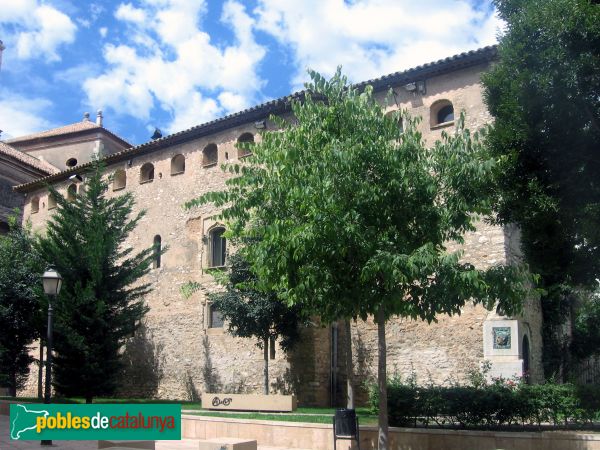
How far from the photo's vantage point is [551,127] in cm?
1052

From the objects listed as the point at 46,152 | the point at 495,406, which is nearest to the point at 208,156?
the point at 495,406

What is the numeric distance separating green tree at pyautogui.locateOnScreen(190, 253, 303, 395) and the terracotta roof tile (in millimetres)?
20977

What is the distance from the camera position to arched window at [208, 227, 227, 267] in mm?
24156

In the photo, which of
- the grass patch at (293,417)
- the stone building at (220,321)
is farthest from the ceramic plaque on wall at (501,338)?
the grass patch at (293,417)

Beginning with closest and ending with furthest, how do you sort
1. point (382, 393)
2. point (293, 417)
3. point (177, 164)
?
point (382, 393) < point (293, 417) < point (177, 164)

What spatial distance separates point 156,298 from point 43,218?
9.23 meters

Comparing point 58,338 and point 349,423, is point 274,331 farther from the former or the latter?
point 349,423

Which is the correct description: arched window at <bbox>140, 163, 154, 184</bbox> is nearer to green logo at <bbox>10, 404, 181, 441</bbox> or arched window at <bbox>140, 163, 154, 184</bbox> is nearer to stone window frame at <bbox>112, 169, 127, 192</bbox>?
stone window frame at <bbox>112, 169, 127, 192</bbox>

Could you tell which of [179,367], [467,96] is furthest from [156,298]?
[467,96]

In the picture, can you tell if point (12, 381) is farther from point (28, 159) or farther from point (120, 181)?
point (28, 159)

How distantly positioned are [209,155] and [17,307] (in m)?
8.99

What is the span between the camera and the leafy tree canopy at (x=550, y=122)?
394 inches

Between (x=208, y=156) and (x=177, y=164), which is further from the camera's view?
(x=177, y=164)

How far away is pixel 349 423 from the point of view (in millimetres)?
10820
